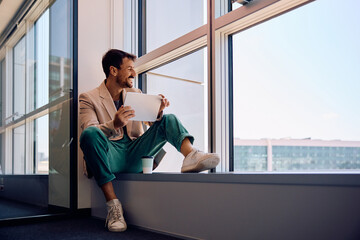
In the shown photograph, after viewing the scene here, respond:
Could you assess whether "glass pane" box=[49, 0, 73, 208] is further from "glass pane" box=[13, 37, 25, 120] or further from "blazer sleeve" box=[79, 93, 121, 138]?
"blazer sleeve" box=[79, 93, 121, 138]

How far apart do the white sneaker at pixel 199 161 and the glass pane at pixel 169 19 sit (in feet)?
3.10

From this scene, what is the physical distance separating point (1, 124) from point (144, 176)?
100 centimetres

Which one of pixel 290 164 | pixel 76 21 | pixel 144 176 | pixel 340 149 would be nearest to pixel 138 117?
pixel 144 176

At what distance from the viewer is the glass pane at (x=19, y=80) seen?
2146 mm

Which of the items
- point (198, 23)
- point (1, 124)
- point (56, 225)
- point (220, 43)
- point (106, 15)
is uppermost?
point (106, 15)

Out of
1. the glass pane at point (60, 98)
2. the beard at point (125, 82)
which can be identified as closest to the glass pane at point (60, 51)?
the glass pane at point (60, 98)

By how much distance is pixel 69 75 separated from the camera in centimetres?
235

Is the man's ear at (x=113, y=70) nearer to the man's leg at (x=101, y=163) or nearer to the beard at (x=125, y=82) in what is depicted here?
the beard at (x=125, y=82)

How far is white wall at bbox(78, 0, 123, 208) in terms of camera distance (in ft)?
7.63

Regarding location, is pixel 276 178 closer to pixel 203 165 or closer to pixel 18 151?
pixel 203 165

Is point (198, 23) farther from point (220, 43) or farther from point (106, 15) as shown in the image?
point (106, 15)

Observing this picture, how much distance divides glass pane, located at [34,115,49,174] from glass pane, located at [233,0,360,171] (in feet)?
4.02

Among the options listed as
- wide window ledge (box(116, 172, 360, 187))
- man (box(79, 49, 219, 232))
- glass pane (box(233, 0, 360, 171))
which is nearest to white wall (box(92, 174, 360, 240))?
wide window ledge (box(116, 172, 360, 187))

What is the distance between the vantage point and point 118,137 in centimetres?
200
